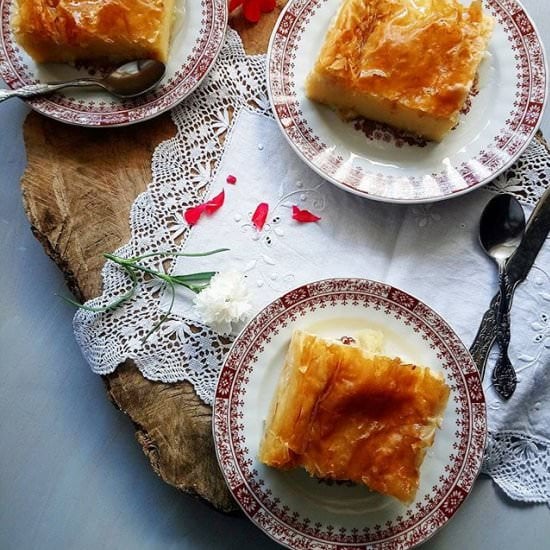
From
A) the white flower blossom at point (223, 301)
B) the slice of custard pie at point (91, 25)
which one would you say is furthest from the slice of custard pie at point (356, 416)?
the slice of custard pie at point (91, 25)

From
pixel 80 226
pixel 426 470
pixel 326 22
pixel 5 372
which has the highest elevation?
pixel 326 22

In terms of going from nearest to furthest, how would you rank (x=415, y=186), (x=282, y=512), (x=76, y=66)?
(x=282, y=512) → (x=415, y=186) → (x=76, y=66)

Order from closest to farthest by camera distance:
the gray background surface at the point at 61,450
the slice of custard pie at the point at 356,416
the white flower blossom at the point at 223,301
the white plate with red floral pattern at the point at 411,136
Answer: the slice of custard pie at the point at 356,416
the white flower blossom at the point at 223,301
the white plate with red floral pattern at the point at 411,136
the gray background surface at the point at 61,450

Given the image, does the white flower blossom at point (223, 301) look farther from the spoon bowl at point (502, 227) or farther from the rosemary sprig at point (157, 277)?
the spoon bowl at point (502, 227)

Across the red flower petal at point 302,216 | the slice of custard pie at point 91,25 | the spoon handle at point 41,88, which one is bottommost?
the red flower petal at point 302,216

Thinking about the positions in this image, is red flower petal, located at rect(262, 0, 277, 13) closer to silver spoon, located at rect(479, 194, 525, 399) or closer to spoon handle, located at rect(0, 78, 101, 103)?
spoon handle, located at rect(0, 78, 101, 103)

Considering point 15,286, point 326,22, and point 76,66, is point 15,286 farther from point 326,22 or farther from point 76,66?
point 326,22

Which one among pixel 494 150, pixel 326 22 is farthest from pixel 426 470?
pixel 326 22
